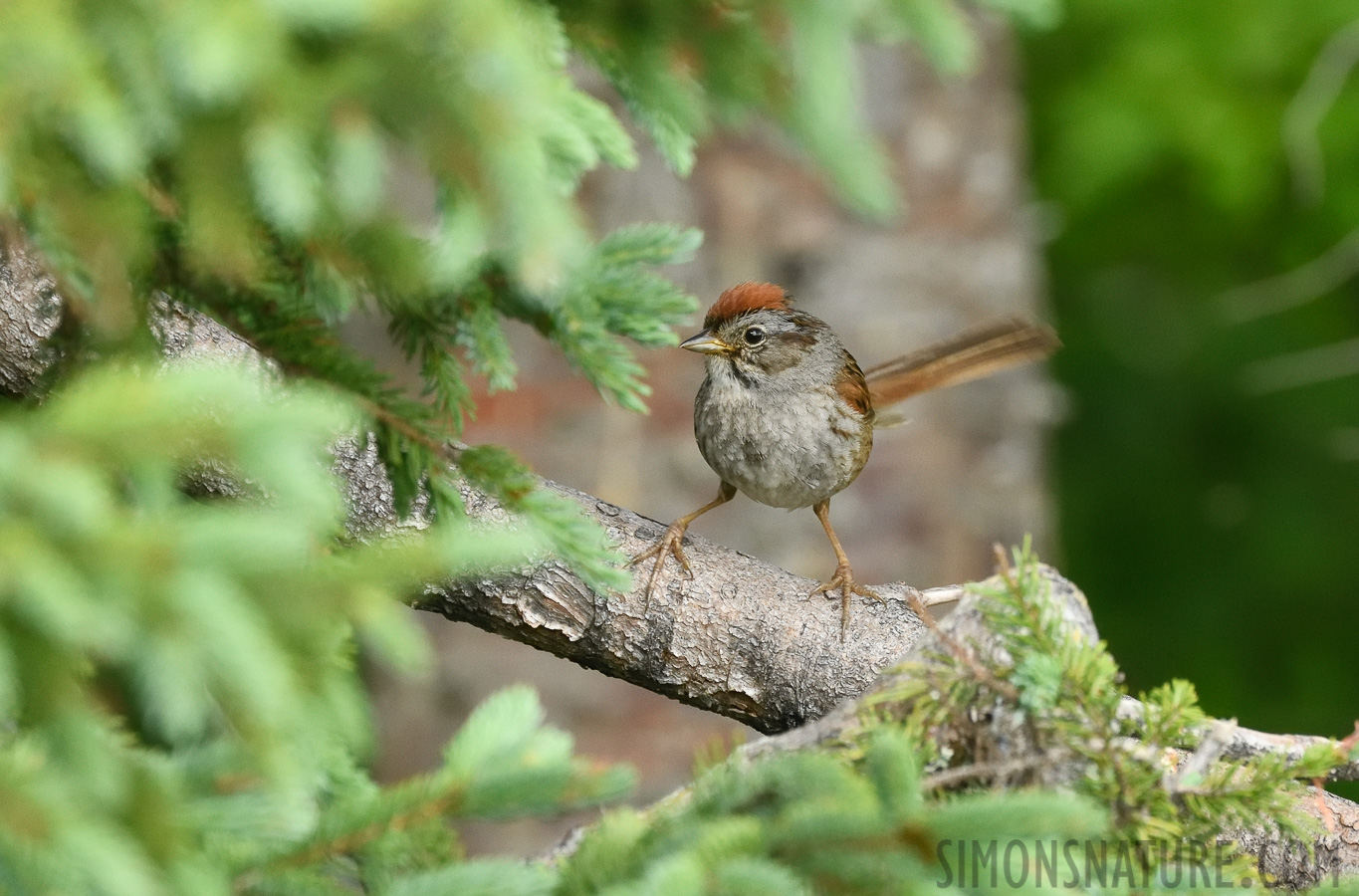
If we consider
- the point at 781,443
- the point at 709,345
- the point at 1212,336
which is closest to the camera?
the point at 781,443

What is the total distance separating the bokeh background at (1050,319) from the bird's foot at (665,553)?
5.54 ft

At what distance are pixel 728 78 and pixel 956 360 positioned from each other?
2.21m

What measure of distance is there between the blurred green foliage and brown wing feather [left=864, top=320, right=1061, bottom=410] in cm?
200

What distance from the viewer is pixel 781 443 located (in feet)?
11.6

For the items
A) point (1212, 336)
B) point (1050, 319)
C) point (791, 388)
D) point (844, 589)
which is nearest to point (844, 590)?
point (844, 589)

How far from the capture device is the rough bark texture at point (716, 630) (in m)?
2.18

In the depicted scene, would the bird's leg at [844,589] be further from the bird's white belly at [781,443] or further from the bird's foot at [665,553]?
the bird's white belly at [781,443]

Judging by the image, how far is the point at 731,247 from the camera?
15.8 feet

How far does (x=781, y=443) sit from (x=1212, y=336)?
3673mm

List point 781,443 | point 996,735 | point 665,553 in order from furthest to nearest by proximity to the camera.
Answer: point 781,443 < point 665,553 < point 996,735

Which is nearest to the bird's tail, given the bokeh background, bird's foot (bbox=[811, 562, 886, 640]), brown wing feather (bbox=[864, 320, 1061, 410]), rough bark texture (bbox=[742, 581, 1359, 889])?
brown wing feather (bbox=[864, 320, 1061, 410])

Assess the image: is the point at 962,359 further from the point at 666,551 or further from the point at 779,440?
the point at 666,551

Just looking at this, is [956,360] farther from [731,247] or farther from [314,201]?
[314,201]

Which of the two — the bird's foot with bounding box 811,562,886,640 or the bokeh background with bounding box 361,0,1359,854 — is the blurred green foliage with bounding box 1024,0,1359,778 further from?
the bird's foot with bounding box 811,562,886,640
